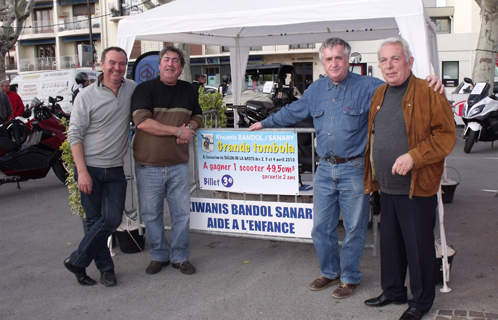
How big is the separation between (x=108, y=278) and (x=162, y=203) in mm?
796

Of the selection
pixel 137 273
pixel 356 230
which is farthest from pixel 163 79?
pixel 356 230

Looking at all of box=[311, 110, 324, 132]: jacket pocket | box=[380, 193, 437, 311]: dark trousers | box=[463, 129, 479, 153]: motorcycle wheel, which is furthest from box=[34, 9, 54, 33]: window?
box=[380, 193, 437, 311]: dark trousers

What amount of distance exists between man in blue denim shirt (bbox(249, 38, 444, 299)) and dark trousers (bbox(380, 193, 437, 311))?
296mm

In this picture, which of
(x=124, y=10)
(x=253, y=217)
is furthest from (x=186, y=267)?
(x=124, y=10)

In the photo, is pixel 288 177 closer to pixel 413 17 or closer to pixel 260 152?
pixel 260 152

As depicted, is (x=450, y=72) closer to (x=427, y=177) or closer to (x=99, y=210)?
(x=427, y=177)

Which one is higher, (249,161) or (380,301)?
(249,161)

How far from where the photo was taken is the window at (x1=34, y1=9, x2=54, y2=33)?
47.7 metres

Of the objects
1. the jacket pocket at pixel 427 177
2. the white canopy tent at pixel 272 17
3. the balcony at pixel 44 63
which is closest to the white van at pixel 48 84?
the white canopy tent at pixel 272 17

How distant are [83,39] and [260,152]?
4585 centimetres

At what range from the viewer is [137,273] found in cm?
445

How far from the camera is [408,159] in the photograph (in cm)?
310

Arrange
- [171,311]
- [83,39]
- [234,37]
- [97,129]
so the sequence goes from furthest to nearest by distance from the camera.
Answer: [83,39] < [234,37] < [97,129] < [171,311]

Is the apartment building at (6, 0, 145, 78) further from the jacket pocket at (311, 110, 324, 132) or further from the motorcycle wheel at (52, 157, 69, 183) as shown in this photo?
the jacket pocket at (311, 110, 324, 132)
